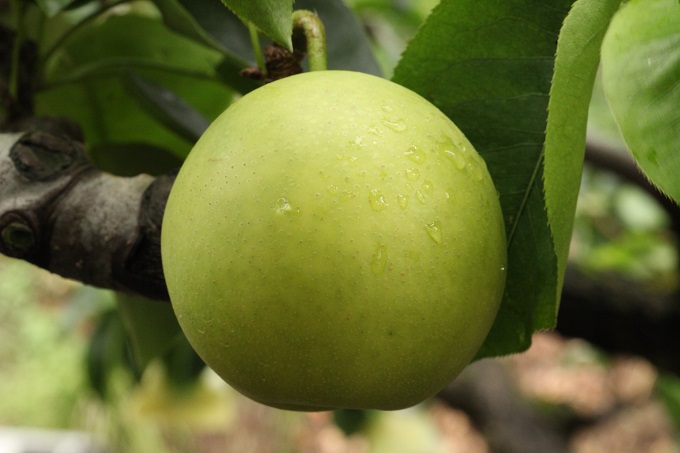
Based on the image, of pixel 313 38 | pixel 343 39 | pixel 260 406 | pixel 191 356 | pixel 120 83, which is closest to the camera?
pixel 313 38

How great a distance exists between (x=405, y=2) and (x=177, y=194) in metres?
1.32

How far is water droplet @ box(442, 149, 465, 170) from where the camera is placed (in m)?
0.43

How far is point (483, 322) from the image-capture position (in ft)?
1.47

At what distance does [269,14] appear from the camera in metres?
0.40

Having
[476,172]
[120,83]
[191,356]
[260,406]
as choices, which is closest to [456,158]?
[476,172]

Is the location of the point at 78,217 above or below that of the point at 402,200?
below

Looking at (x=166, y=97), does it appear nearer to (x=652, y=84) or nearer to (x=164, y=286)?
(x=164, y=286)

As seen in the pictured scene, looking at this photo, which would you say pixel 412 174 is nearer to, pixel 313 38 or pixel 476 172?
pixel 476 172

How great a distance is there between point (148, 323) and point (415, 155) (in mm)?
447

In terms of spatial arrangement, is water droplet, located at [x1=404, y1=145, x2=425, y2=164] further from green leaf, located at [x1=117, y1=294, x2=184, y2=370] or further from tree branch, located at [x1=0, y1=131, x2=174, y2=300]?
green leaf, located at [x1=117, y1=294, x2=184, y2=370]

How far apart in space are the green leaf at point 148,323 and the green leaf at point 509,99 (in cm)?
35

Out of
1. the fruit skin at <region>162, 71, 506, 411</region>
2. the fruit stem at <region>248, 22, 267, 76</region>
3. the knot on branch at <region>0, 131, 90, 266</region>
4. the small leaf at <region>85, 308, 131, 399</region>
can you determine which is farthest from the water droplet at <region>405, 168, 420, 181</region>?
the small leaf at <region>85, 308, 131, 399</region>

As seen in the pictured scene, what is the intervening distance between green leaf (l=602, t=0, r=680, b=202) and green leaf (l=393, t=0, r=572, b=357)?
120 mm

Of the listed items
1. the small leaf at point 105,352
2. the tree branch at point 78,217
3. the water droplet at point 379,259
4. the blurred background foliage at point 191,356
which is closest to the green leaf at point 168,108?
the blurred background foliage at point 191,356
